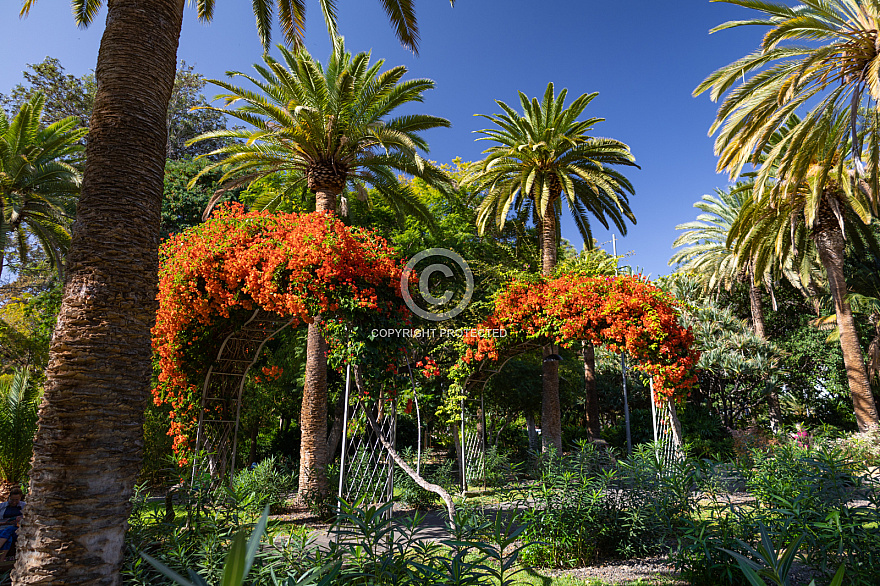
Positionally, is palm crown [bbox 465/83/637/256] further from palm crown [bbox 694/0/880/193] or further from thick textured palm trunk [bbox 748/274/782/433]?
thick textured palm trunk [bbox 748/274/782/433]

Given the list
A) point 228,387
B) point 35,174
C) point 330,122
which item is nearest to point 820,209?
point 330,122

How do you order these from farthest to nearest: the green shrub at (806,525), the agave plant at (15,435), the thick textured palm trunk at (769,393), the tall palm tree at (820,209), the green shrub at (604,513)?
the thick textured palm trunk at (769,393) → the agave plant at (15,435) → the tall palm tree at (820,209) → the green shrub at (604,513) → the green shrub at (806,525)

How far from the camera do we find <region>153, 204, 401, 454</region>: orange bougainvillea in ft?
20.4

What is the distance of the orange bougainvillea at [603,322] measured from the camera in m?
8.05

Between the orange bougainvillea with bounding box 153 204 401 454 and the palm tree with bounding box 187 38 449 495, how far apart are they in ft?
6.94

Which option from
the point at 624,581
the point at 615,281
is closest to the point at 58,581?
the point at 624,581

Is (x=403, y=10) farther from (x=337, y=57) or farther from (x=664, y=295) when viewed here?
(x=664, y=295)

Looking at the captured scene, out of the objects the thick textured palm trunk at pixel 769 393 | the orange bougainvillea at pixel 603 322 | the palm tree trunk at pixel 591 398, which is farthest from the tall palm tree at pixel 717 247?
the orange bougainvillea at pixel 603 322

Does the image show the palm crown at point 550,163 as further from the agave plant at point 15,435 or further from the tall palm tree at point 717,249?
the agave plant at point 15,435

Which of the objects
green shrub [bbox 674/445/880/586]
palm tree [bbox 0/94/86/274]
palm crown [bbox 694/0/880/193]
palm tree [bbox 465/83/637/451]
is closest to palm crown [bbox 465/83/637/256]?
palm tree [bbox 465/83/637/451]

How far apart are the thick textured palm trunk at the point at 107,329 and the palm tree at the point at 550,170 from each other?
30.6ft

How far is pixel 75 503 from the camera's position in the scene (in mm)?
2916

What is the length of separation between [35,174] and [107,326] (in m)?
13.5

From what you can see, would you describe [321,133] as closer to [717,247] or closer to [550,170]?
[550,170]
